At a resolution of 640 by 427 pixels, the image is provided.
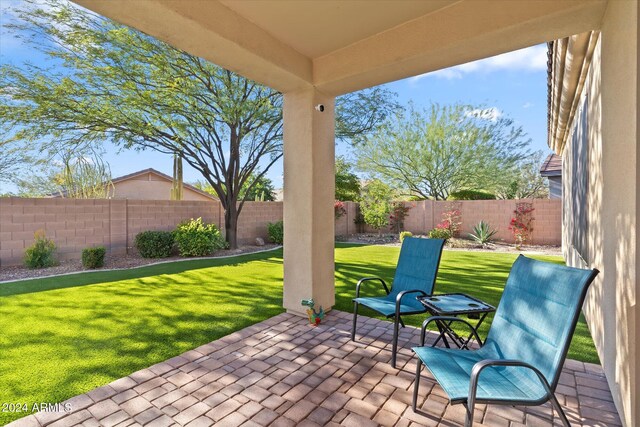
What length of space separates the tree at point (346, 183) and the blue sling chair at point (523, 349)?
17037mm

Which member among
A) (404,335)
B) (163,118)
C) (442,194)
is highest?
(163,118)

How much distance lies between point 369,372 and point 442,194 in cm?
1839

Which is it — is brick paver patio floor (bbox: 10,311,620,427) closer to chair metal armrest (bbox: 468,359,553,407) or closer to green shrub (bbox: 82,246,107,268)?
chair metal armrest (bbox: 468,359,553,407)

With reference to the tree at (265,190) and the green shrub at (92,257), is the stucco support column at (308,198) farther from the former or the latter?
the tree at (265,190)

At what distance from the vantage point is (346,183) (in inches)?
810

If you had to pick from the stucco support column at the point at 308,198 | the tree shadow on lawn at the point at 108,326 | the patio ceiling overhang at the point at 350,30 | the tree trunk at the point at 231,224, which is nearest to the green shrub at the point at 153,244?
the tree trunk at the point at 231,224

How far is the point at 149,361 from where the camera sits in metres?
2.97

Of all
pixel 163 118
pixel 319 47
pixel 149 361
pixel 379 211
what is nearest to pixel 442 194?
pixel 379 211

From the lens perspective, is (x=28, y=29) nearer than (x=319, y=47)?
No

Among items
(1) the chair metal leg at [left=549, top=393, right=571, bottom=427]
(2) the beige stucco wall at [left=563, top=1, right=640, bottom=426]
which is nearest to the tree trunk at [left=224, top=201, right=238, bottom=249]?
(2) the beige stucco wall at [left=563, top=1, right=640, bottom=426]

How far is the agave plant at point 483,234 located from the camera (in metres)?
12.1

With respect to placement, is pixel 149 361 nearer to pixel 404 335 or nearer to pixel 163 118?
pixel 404 335

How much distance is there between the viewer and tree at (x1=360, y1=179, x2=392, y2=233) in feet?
48.1

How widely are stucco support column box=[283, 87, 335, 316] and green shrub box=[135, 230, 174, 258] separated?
640 centimetres
